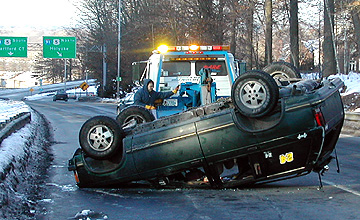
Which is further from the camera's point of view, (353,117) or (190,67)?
(353,117)

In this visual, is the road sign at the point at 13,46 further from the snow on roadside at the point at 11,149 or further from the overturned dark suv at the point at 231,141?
the overturned dark suv at the point at 231,141

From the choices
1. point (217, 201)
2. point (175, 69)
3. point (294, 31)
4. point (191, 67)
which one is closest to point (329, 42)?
point (294, 31)

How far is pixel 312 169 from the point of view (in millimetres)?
7199

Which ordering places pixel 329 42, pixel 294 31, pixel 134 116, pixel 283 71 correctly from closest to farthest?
pixel 134 116, pixel 283 71, pixel 294 31, pixel 329 42

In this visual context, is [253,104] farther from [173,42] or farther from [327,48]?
[173,42]

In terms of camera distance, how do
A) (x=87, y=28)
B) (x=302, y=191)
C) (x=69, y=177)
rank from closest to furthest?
(x=302, y=191), (x=69, y=177), (x=87, y=28)

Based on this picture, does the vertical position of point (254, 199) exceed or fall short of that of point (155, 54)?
it falls short

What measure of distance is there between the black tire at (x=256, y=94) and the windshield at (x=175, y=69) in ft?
19.4

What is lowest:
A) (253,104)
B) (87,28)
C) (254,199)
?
(254,199)

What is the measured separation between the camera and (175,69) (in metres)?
13.0

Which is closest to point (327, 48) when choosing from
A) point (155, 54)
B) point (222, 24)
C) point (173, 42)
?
point (222, 24)

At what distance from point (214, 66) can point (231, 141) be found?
6205mm

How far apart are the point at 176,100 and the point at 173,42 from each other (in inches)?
1226

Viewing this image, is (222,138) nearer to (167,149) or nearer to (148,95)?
(167,149)
